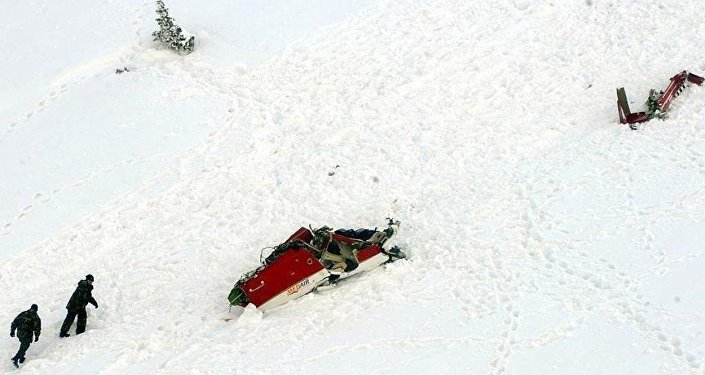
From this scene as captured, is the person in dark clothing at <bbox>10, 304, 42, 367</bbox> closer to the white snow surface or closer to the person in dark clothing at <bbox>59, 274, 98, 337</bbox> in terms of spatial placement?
the white snow surface

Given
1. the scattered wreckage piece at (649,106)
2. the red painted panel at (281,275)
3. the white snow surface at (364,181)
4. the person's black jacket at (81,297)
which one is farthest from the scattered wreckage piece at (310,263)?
the scattered wreckage piece at (649,106)

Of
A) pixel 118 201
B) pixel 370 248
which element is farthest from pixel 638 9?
pixel 118 201

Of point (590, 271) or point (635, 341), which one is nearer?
point (635, 341)

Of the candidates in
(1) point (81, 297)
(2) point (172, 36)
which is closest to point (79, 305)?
(1) point (81, 297)

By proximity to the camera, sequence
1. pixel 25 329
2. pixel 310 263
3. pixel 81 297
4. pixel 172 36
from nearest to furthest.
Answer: pixel 25 329 → pixel 81 297 → pixel 310 263 → pixel 172 36

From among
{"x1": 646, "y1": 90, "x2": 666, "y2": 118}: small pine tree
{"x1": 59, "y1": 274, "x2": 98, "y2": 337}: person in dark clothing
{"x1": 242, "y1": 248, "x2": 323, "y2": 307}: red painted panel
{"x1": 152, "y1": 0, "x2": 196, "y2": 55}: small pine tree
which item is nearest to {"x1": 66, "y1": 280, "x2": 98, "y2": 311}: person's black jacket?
{"x1": 59, "y1": 274, "x2": 98, "y2": 337}: person in dark clothing

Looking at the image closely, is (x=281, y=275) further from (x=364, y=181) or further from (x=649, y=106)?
(x=649, y=106)

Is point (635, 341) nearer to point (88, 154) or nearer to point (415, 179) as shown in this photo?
point (415, 179)
